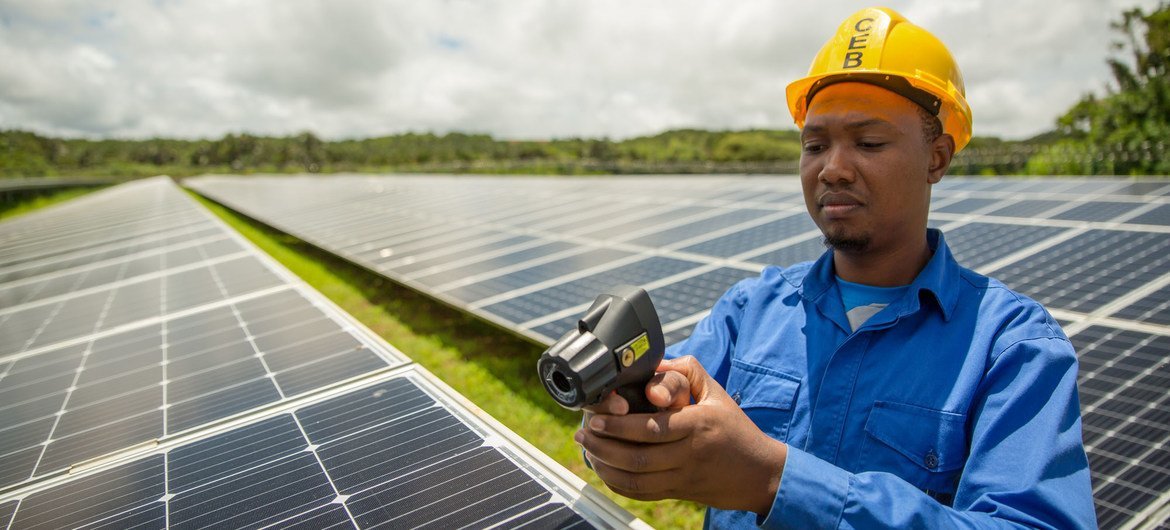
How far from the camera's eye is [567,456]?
582 cm

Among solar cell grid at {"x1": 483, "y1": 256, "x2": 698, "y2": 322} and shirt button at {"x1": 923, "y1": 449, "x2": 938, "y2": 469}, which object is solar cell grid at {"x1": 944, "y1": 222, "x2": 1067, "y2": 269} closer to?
solar cell grid at {"x1": 483, "y1": 256, "x2": 698, "y2": 322}

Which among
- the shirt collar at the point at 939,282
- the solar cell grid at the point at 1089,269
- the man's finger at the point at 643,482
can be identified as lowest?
the solar cell grid at the point at 1089,269

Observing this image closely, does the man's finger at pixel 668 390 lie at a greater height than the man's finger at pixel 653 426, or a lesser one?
greater

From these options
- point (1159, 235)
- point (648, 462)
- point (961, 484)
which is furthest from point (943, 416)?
point (1159, 235)

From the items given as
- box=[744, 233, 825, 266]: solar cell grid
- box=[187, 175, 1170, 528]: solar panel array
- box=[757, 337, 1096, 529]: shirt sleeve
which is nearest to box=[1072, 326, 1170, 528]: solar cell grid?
box=[187, 175, 1170, 528]: solar panel array

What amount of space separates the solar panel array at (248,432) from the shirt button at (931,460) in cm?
91

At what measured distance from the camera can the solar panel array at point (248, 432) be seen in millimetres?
2193

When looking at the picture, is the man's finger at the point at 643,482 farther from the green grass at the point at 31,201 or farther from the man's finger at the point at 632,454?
the green grass at the point at 31,201

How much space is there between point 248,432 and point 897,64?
329 cm

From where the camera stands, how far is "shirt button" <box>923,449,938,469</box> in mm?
1742

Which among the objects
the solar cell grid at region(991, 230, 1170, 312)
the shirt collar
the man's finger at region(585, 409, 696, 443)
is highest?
the shirt collar

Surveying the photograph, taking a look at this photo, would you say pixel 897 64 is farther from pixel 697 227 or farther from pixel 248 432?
pixel 697 227

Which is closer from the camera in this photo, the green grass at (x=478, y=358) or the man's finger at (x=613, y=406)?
the man's finger at (x=613, y=406)

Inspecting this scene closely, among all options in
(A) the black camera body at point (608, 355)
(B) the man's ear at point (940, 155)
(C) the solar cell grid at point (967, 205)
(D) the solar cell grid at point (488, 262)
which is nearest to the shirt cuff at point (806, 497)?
(A) the black camera body at point (608, 355)
